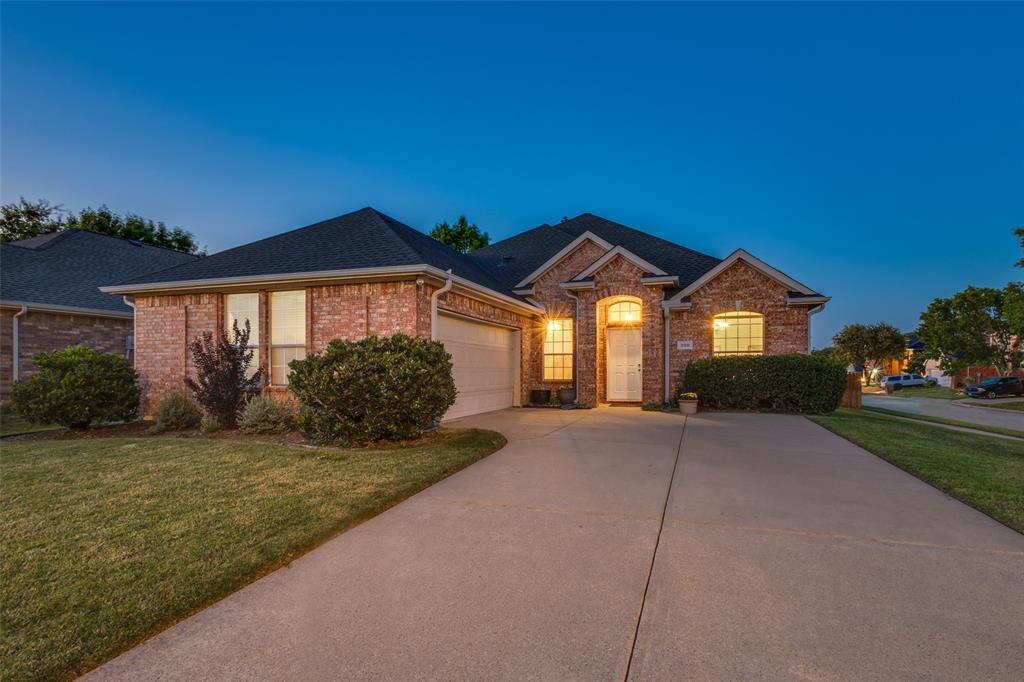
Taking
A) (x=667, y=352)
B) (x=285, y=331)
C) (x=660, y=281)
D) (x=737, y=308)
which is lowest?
(x=667, y=352)

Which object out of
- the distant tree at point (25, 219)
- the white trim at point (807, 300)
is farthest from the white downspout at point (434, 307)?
the distant tree at point (25, 219)

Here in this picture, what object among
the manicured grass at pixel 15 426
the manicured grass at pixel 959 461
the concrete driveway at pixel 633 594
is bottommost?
the manicured grass at pixel 15 426

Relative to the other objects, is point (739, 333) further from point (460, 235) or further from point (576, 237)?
point (460, 235)

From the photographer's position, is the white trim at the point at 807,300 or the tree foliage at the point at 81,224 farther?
the tree foliage at the point at 81,224

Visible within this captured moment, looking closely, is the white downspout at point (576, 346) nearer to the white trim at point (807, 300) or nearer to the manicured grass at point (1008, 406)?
the white trim at point (807, 300)

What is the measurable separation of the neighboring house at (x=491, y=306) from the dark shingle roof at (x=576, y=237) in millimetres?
99

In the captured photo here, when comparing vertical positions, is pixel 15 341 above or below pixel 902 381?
above

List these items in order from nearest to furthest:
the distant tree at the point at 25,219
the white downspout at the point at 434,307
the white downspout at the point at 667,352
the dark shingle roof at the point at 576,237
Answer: the white downspout at the point at 434,307 → the white downspout at the point at 667,352 → the dark shingle roof at the point at 576,237 → the distant tree at the point at 25,219

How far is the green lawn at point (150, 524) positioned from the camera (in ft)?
7.47

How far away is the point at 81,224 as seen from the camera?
2647 centimetres

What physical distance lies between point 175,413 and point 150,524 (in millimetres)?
6565

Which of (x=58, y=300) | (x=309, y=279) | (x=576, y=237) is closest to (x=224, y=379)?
(x=309, y=279)

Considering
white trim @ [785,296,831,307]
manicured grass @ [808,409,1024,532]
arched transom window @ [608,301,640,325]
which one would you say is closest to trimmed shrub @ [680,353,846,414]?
white trim @ [785,296,831,307]

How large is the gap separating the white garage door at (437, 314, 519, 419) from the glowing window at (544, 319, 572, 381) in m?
1.05
